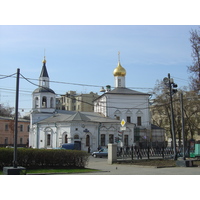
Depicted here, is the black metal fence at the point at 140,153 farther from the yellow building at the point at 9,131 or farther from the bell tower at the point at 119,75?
the yellow building at the point at 9,131

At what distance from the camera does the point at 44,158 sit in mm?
18641

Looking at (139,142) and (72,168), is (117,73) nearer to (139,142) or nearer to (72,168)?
(139,142)

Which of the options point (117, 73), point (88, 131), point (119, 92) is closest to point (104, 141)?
point (88, 131)

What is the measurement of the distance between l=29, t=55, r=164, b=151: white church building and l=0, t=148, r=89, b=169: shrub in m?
23.7

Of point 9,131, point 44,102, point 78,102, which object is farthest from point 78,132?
point 78,102

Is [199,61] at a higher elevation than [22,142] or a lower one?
higher

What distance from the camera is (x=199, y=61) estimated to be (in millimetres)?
26812

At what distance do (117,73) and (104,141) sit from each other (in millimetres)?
18304

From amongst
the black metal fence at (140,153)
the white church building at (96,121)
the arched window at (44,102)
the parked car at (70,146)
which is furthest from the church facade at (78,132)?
the black metal fence at (140,153)

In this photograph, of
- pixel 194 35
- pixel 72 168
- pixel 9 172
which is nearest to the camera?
pixel 9 172

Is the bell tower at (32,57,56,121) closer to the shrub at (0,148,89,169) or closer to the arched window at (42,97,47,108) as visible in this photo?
the arched window at (42,97,47,108)

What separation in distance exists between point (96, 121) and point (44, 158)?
29281mm

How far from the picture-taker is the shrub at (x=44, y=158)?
17.0 meters

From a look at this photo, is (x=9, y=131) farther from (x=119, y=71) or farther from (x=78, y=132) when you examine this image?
(x=78, y=132)
